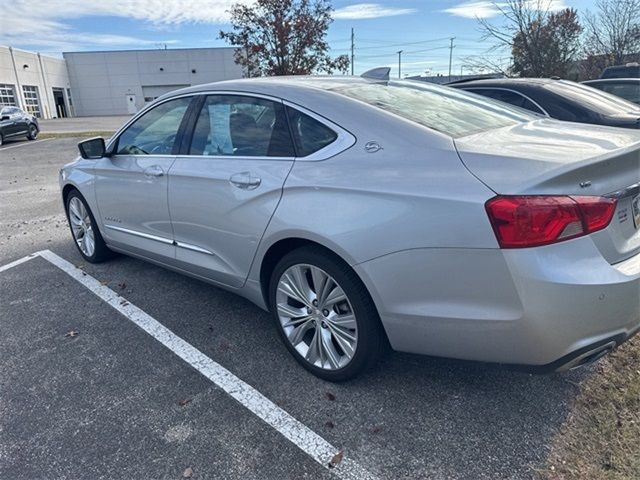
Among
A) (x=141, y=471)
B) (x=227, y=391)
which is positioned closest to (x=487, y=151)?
(x=227, y=391)

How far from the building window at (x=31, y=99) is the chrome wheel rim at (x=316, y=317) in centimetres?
5685

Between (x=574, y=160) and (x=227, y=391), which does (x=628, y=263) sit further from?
(x=227, y=391)

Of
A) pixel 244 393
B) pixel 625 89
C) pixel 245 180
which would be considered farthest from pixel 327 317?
pixel 625 89

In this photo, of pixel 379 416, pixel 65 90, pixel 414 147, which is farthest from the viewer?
pixel 65 90

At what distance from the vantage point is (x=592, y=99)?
552 centimetres

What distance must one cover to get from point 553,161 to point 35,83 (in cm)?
6041

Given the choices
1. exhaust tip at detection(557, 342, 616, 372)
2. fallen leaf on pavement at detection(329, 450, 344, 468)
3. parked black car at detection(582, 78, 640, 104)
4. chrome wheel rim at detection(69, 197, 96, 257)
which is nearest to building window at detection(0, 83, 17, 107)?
chrome wheel rim at detection(69, 197, 96, 257)

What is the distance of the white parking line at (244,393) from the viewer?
2.19 m

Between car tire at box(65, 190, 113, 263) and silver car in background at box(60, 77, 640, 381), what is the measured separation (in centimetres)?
140

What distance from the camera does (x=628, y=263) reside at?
209 centimetres

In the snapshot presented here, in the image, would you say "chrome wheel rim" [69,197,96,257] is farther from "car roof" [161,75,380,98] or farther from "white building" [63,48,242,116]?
"white building" [63,48,242,116]

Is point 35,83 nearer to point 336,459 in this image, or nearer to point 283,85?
point 283,85

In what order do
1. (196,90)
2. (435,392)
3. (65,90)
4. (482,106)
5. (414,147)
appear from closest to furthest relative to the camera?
1. (414,147)
2. (435,392)
3. (482,106)
4. (196,90)
5. (65,90)

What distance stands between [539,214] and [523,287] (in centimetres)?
30
